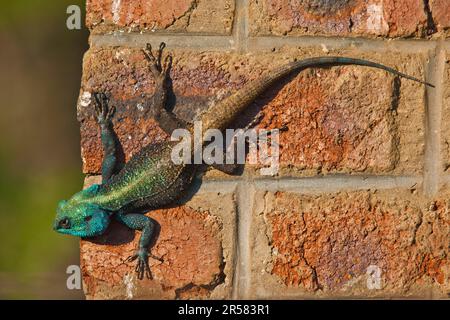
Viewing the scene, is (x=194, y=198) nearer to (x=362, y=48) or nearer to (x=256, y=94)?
(x=256, y=94)

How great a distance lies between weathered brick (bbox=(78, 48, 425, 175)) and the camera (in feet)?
8.37

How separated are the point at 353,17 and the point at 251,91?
1.48 ft

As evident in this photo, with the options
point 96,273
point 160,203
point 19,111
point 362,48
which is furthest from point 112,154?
point 19,111

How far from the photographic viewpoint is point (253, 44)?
256cm

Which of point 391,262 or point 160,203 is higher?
point 160,203

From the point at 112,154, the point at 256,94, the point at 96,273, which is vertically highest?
the point at 256,94

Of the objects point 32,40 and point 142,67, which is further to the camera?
point 32,40

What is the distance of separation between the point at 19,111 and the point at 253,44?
2361 mm

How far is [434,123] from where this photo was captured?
8.54ft

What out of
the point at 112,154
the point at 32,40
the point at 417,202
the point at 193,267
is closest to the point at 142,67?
the point at 112,154

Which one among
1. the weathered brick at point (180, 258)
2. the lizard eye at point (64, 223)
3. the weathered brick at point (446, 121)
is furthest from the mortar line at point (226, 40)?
the lizard eye at point (64, 223)
